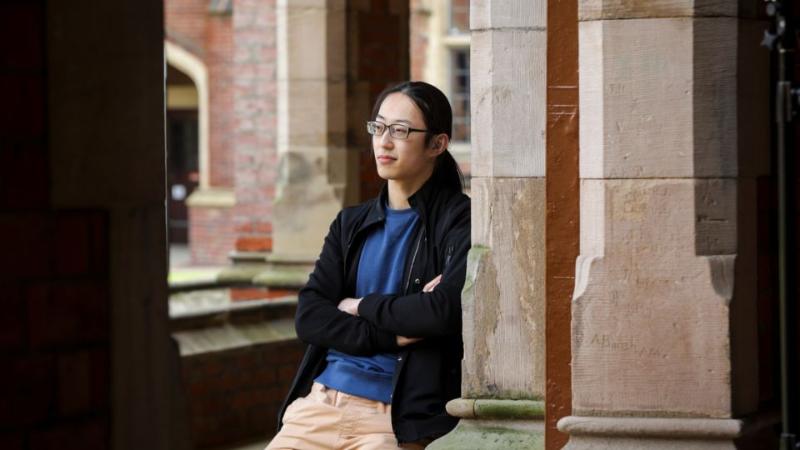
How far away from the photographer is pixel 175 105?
2759 cm

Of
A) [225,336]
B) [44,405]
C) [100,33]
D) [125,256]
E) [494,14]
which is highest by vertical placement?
[494,14]

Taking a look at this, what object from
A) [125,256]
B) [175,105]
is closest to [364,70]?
[125,256]

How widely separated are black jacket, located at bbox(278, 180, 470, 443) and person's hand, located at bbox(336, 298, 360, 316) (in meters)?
0.03

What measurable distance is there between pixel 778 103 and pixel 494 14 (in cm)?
120

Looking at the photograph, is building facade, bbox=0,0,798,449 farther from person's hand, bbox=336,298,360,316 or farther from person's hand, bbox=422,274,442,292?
person's hand, bbox=336,298,360,316

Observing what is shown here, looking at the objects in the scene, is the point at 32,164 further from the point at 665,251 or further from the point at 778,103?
the point at 665,251

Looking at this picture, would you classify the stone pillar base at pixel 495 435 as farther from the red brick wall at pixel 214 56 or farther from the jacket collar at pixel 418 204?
the red brick wall at pixel 214 56

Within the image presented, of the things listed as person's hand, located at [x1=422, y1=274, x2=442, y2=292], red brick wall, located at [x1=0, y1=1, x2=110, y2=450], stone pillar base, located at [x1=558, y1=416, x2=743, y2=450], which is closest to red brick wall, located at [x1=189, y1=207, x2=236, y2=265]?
person's hand, located at [x1=422, y1=274, x2=442, y2=292]

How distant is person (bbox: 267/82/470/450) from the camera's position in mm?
4062

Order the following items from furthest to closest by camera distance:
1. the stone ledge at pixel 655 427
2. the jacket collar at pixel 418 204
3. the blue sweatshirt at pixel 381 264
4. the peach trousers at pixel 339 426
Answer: the jacket collar at pixel 418 204 → the blue sweatshirt at pixel 381 264 → the peach trousers at pixel 339 426 → the stone ledge at pixel 655 427

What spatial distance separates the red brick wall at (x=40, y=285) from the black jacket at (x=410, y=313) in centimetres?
230

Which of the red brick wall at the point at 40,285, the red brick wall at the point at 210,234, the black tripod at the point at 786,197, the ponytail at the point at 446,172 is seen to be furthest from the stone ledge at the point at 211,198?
the red brick wall at the point at 40,285

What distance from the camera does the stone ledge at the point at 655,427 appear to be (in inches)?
148

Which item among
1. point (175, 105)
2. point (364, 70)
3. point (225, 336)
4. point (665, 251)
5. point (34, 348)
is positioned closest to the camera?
point (34, 348)
